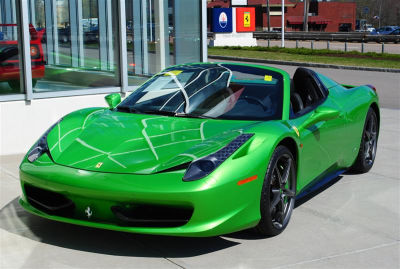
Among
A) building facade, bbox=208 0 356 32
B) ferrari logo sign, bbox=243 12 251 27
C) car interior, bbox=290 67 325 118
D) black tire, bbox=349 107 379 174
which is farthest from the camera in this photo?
building facade, bbox=208 0 356 32

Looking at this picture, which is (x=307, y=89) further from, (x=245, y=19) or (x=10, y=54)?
(x=245, y=19)

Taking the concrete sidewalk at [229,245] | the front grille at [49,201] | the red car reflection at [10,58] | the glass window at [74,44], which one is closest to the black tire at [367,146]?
the concrete sidewalk at [229,245]

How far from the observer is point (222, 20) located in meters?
40.1

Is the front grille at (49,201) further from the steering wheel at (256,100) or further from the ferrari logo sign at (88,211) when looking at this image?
the steering wheel at (256,100)

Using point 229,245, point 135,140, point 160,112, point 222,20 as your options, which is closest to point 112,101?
point 160,112

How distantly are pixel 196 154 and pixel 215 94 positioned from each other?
1.21 meters

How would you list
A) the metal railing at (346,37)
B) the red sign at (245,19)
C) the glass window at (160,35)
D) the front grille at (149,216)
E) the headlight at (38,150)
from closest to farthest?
the front grille at (149,216) < the headlight at (38,150) < the glass window at (160,35) < the red sign at (245,19) < the metal railing at (346,37)

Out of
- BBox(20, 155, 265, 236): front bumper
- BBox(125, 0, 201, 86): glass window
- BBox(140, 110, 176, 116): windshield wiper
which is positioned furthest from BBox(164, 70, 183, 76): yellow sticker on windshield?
BBox(125, 0, 201, 86): glass window

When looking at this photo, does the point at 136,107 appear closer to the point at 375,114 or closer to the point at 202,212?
the point at 202,212

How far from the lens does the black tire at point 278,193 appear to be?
4641 mm

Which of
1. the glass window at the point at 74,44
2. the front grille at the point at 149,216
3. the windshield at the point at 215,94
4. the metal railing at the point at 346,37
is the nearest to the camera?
the front grille at the point at 149,216

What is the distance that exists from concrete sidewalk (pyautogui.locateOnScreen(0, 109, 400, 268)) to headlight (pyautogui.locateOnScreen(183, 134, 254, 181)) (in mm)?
592

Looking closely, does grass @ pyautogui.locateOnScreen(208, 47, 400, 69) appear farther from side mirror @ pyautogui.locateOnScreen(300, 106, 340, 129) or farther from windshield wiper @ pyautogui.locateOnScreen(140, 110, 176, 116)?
windshield wiper @ pyautogui.locateOnScreen(140, 110, 176, 116)

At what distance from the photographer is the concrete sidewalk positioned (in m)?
4.37
